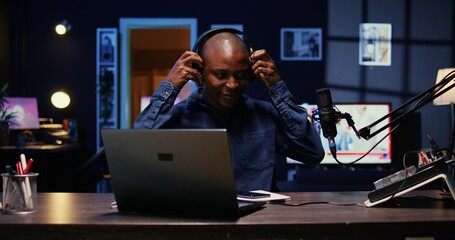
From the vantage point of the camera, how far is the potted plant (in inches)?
179

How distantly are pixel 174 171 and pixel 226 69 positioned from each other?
0.64 metres

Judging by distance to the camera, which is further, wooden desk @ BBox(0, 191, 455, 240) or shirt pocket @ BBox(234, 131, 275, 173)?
shirt pocket @ BBox(234, 131, 275, 173)

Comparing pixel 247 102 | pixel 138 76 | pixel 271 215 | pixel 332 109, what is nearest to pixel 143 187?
pixel 271 215

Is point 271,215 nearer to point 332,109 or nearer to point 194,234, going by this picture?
point 194,234

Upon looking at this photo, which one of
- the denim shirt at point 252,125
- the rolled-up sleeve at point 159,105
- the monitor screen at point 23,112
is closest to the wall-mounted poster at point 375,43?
the monitor screen at point 23,112

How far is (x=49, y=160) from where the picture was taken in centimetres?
497

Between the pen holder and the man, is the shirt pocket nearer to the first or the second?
the man

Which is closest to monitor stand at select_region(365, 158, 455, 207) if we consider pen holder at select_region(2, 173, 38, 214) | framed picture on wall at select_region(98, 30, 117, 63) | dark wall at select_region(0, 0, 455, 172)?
pen holder at select_region(2, 173, 38, 214)

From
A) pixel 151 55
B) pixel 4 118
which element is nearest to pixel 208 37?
pixel 4 118

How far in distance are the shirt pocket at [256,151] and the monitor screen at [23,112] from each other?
3.61 meters

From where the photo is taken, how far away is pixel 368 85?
5457 mm

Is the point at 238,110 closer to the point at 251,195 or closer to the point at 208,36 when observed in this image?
the point at 208,36

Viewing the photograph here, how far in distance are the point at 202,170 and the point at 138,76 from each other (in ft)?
24.9

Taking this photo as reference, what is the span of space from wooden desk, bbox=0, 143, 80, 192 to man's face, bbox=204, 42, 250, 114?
317cm
